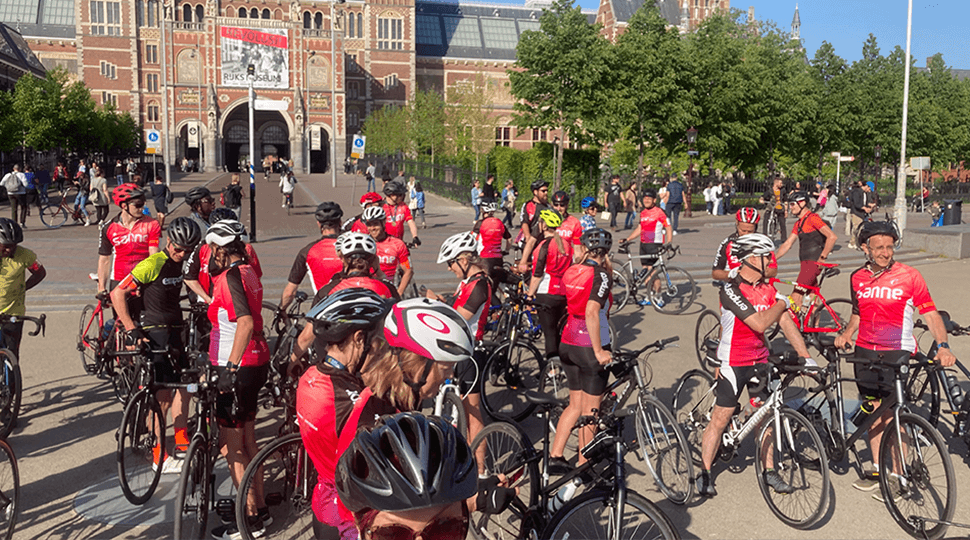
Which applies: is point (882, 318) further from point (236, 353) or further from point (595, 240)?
point (236, 353)

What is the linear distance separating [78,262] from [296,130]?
2182 inches

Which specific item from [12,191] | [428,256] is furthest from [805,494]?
[12,191]

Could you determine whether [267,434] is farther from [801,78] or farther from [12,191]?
[801,78]

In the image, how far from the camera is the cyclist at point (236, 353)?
15.9 ft

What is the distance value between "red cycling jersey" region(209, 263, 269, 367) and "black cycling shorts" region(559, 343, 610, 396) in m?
2.11

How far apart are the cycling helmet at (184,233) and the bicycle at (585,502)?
3.08m

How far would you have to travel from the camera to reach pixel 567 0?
119 ft

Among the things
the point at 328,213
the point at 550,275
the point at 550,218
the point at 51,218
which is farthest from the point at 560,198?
the point at 51,218

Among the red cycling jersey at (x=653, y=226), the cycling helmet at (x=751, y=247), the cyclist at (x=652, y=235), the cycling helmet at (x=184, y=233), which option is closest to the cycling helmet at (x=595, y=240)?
the cycling helmet at (x=751, y=247)

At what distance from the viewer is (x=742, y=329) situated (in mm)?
5582

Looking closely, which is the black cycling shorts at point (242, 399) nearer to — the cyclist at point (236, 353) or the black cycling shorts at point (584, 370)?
the cyclist at point (236, 353)

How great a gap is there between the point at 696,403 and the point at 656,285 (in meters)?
6.54

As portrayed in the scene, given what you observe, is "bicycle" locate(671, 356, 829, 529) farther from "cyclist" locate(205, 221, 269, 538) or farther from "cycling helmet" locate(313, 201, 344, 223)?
"cycling helmet" locate(313, 201, 344, 223)

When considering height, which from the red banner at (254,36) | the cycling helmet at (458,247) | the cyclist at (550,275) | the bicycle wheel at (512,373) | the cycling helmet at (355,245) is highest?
the red banner at (254,36)
